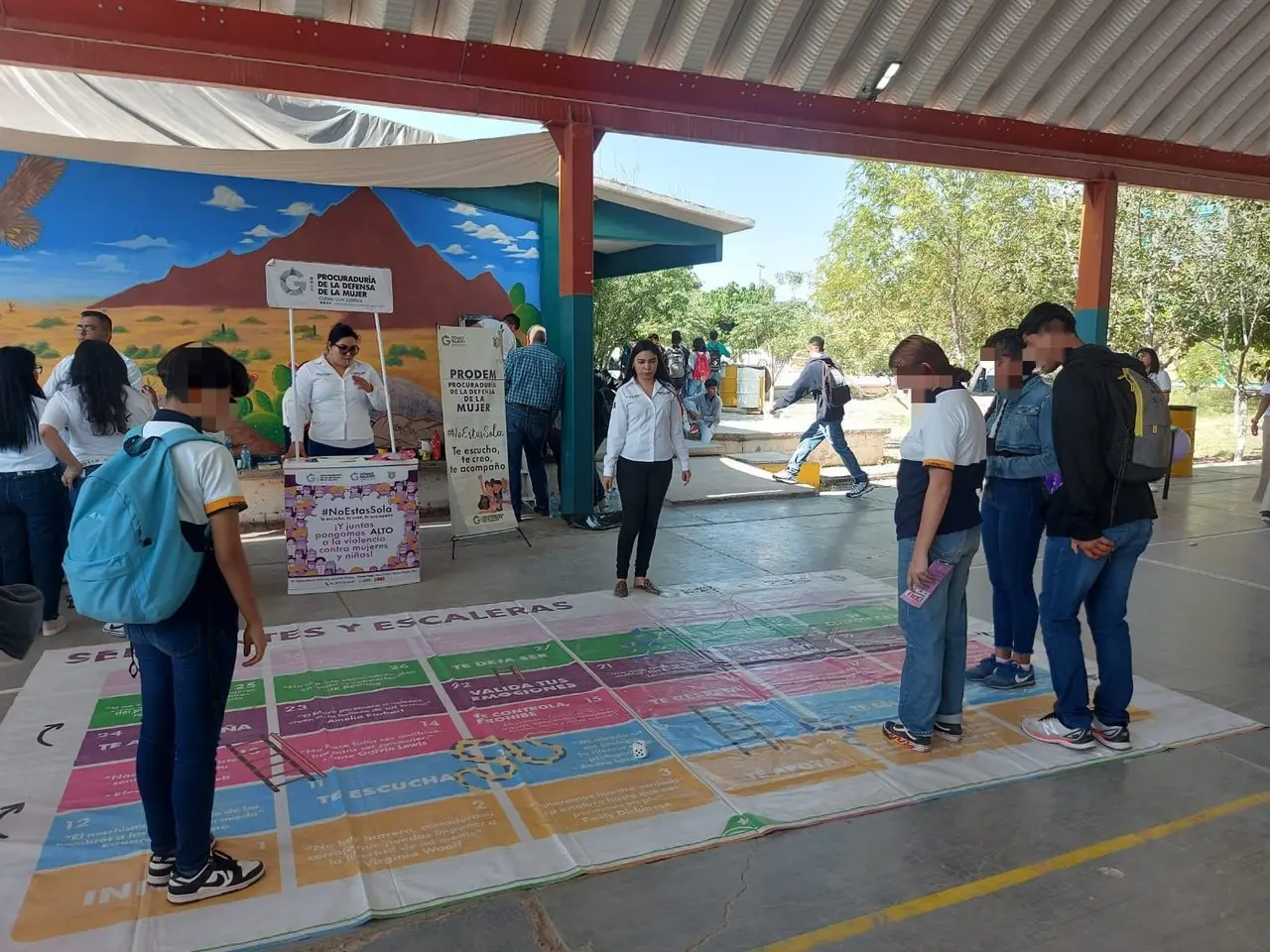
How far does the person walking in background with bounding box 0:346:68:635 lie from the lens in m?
4.66

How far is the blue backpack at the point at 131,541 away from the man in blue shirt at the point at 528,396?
537 cm

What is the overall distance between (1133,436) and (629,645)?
2.63 meters

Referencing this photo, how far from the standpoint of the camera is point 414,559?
610 cm

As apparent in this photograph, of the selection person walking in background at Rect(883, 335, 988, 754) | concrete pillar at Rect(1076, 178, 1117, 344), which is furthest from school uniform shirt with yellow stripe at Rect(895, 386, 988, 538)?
concrete pillar at Rect(1076, 178, 1117, 344)

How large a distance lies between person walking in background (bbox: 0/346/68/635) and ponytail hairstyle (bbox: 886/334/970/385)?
14.6 ft

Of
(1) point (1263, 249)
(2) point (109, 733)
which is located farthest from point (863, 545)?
(1) point (1263, 249)

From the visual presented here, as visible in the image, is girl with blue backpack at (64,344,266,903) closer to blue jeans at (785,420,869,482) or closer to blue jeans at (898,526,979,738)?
blue jeans at (898,526,979,738)

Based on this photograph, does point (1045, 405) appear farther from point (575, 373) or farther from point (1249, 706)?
point (575, 373)

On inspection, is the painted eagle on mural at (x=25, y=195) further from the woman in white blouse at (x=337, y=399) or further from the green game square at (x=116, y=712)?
the green game square at (x=116, y=712)

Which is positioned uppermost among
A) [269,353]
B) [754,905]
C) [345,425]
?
[269,353]

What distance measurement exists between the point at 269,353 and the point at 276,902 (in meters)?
6.84

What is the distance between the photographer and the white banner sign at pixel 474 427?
6902 millimetres

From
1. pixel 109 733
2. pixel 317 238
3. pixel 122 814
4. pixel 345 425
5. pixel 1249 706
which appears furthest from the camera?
pixel 317 238

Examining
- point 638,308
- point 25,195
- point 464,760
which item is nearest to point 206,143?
point 25,195
